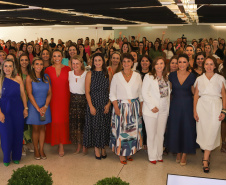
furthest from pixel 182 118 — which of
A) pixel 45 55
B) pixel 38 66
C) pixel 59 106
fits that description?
pixel 45 55

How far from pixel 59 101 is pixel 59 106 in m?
0.09

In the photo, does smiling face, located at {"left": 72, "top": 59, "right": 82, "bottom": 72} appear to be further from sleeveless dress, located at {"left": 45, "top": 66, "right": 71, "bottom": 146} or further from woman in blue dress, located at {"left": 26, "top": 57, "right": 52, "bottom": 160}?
woman in blue dress, located at {"left": 26, "top": 57, "right": 52, "bottom": 160}

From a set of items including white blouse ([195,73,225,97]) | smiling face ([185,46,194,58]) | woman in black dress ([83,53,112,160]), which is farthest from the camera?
smiling face ([185,46,194,58])

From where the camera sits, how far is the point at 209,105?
15.5 ft

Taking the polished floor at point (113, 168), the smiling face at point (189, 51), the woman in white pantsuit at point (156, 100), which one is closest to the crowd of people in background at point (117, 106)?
the woman in white pantsuit at point (156, 100)

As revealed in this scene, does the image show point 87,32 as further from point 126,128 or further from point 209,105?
point 209,105

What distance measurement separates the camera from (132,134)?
5.10 m

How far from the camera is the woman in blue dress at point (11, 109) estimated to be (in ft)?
16.0

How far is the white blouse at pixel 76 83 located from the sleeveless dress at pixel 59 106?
0.32 feet

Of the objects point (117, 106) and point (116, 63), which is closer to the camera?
point (117, 106)

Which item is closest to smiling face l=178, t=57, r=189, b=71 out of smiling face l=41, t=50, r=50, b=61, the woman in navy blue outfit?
the woman in navy blue outfit

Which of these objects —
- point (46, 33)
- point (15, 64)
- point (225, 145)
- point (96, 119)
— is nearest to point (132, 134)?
point (96, 119)

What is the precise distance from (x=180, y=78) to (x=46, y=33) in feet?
79.2

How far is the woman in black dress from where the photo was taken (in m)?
5.16
